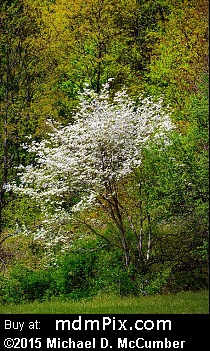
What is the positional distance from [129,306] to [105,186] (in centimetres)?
470

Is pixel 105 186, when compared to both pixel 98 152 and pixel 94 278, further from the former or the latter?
pixel 94 278

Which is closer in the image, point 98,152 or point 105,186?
point 98,152

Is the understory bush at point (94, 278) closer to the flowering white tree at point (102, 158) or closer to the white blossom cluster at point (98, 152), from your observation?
the flowering white tree at point (102, 158)

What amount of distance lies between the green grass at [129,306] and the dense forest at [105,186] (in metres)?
0.87

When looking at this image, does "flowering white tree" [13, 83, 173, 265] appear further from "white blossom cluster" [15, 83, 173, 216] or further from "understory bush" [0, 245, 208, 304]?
"understory bush" [0, 245, 208, 304]

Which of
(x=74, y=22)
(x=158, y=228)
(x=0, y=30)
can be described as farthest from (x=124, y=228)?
(x=74, y=22)

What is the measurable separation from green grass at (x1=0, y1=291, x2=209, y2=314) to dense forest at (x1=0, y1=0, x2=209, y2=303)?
0.87m

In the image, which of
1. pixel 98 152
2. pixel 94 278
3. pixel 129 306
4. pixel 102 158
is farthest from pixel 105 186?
pixel 129 306

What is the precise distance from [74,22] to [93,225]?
12.6 metres

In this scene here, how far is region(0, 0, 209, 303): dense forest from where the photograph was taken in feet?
51.7

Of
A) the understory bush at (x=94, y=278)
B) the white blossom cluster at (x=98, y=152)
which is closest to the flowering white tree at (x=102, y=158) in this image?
the white blossom cluster at (x=98, y=152)

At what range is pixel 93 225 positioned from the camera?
20.1m

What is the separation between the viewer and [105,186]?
717 inches
